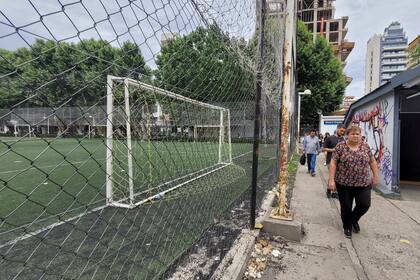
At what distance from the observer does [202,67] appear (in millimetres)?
2467

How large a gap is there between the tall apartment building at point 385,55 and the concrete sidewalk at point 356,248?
86.8 m

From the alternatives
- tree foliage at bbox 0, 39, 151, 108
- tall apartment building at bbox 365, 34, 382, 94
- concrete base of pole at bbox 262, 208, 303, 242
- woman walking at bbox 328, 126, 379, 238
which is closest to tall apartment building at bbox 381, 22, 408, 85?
tall apartment building at bbox 365, 34, 382, 94

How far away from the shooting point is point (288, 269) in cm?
291

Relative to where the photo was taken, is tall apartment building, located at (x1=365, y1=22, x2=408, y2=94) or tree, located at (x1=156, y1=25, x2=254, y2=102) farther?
tall apartment building, located at (x1=365, y1=22, x2=408, y2=94)

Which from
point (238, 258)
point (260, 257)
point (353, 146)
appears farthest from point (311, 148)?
point (238, 258)

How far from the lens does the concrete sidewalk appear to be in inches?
112

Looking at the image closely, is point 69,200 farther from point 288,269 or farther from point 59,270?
point 288,269

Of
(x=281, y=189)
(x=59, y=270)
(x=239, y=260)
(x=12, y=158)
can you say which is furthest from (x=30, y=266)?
(x=12, y=158)

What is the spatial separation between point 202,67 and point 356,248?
2952 millimetres

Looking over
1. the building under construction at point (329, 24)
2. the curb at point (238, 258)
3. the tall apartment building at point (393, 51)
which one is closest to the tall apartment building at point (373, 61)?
the tall apartment building at point (393, 51)

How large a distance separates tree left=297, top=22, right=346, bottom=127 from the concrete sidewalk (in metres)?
20.3

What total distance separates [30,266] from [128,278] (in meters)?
1.14

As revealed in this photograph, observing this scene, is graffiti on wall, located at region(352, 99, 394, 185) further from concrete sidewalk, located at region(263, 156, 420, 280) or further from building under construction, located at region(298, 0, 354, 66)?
building under construction, located at region(298, 0, 354, 66)

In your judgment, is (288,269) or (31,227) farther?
(31,227)
